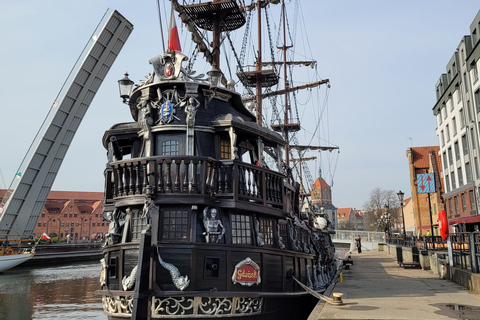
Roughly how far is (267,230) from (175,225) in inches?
107

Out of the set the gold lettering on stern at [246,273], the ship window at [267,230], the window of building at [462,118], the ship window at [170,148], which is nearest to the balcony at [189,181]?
the ship window at [267,230]

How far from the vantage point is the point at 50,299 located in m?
20.1

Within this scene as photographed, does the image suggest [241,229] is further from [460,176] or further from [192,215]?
[460,176]

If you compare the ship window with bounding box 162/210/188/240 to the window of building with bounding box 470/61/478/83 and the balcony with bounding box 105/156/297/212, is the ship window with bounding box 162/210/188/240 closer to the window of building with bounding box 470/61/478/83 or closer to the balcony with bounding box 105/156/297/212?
the balcony with bounding box 105/156/297/212

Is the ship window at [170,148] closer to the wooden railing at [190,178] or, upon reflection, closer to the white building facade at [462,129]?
the wooden railing at [190,178]

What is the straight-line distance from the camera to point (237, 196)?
9.74 metres

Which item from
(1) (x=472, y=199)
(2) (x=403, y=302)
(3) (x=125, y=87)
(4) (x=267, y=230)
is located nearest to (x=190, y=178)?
(4) (x=267, y=230)

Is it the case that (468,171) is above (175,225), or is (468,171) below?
above

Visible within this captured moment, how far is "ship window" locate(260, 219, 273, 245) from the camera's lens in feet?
35.0

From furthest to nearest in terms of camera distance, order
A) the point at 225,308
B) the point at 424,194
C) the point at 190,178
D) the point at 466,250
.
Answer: the point at 424,194, the point at 466,250, the point at 190,178, the point at 225,308

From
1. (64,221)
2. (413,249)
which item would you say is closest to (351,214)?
(64,221)

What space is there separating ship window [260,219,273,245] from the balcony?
20.5 inches

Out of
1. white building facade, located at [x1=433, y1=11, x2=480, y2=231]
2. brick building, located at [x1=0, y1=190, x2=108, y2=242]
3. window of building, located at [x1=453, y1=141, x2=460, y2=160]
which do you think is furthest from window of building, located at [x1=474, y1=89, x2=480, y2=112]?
brick building, located at [x1=0, y1=190, x2=108, y2=242]

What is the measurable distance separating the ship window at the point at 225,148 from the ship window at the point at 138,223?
2672 mm
